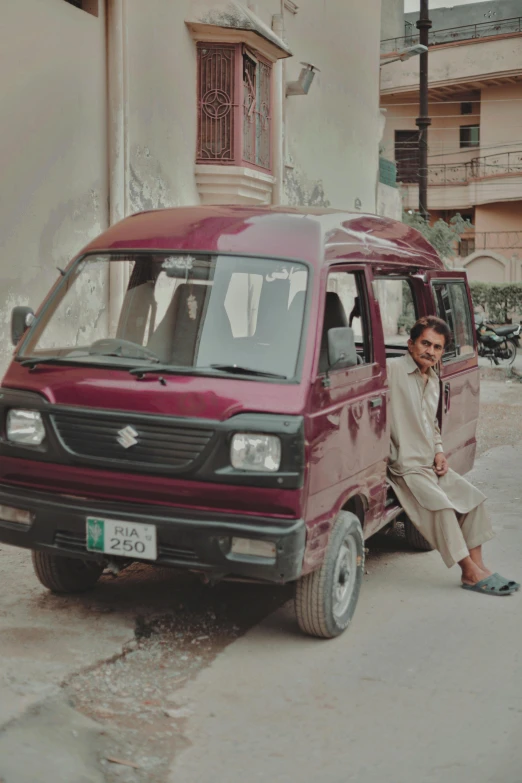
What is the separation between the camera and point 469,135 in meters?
42.3

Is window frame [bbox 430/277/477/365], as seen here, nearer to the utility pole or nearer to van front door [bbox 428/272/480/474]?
van front door [bbox 428/272/480/474]

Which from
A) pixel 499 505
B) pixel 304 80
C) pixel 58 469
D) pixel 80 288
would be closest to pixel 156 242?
pixel 80 288

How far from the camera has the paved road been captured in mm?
3736

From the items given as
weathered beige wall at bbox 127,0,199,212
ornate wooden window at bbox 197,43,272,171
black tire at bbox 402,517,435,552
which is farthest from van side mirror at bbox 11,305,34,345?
ornate wooden window at bbox 197,43,272,171

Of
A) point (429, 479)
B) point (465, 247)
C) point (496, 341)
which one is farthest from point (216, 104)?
point (465, 247)

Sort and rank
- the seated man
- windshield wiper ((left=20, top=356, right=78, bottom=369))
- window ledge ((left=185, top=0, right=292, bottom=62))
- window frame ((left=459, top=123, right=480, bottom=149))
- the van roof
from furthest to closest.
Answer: window frame ((left=459, top=123, right=480, bottom=149)) < window ledge ((left=185, top=0, right=292, bottom=62)) < the seated man < the van roof < windshield wiper ((left=20, top=356, right=78, bottom=369))

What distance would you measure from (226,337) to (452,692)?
195 cm

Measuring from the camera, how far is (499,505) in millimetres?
8562

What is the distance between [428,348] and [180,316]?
1845mm

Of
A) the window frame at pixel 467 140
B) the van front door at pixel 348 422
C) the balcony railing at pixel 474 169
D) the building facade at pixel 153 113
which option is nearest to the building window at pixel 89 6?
the building facade at pixel 153 113

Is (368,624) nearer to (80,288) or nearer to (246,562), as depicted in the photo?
(246,562)

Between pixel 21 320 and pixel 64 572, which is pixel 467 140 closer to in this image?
pixel 21 320

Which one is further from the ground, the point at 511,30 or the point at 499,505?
the point at 511,30

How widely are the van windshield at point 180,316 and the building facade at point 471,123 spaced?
3311cm
